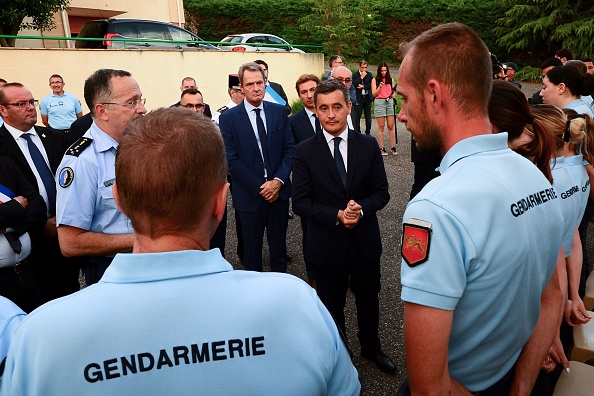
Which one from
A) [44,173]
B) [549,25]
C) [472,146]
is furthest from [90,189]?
[549,25]

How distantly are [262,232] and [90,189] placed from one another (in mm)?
1972

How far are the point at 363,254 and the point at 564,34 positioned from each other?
20104 millimetres

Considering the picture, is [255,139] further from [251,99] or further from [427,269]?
[427,269]

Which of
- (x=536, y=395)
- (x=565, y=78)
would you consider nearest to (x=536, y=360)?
(x=536, y=395)

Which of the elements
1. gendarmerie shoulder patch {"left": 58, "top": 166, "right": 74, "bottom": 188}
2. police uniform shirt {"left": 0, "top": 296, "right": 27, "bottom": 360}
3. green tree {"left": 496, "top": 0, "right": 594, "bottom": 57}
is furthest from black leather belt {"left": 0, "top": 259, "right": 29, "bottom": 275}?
green tree {"left": 496, "top": 0, "right": 594, "bottom": 57}

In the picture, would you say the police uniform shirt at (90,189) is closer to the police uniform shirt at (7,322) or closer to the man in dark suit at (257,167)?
the police uniform shirt at (7,322)

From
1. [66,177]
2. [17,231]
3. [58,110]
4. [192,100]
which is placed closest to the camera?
[66,177]

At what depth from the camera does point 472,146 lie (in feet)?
4.13

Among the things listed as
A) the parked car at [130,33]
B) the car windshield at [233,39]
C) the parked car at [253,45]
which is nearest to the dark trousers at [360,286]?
the parked car at [130,33]

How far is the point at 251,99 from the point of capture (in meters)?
4.04

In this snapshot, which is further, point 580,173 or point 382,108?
point 382,108

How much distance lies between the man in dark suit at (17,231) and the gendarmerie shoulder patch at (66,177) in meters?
0.37

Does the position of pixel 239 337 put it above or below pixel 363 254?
above

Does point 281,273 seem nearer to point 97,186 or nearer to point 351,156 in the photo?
point 97,186
